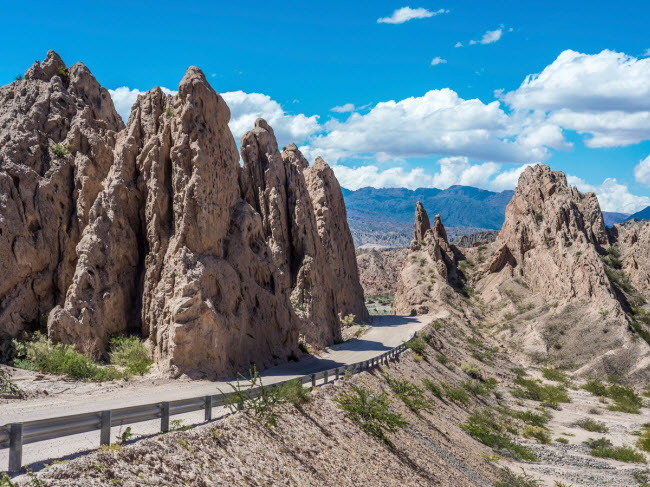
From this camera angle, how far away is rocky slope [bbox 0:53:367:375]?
25.0 meters

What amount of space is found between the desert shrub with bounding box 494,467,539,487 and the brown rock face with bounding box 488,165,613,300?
36819mm

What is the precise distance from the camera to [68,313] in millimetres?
25125

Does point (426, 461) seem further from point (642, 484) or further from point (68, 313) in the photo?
point (68, 313)

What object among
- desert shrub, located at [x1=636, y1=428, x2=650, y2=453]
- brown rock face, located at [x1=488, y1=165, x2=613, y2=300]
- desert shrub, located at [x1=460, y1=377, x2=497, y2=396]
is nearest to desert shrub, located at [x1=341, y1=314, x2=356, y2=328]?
desert shrub, located at [x1=460, y1=377, x2=497, y2=396]

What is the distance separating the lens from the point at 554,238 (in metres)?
68.0

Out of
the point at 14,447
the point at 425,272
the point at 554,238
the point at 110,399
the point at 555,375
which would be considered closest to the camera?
the point at 14,447

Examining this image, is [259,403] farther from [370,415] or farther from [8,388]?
[8,388]

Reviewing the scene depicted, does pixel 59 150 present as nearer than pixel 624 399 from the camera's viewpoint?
Yes

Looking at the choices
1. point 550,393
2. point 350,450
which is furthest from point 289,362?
point 550,393

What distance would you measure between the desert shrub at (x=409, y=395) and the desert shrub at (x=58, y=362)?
1188 cm

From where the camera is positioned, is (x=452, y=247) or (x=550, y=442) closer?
(x=550, y=442)

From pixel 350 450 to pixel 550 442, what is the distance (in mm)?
20183

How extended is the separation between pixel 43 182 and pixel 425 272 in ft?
174

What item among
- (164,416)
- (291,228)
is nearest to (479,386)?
(291,228)
